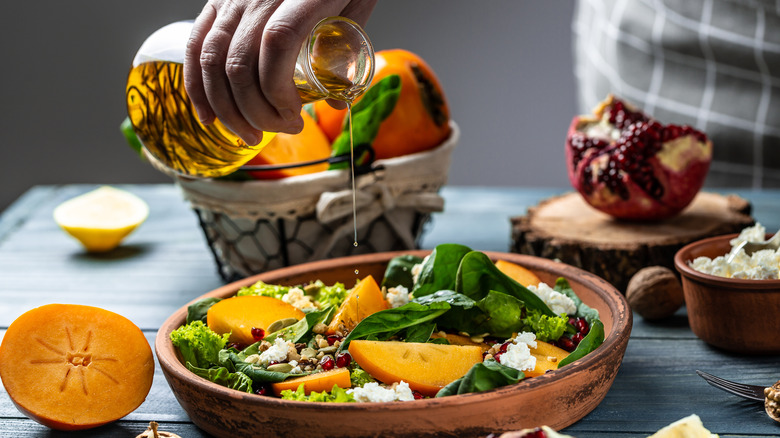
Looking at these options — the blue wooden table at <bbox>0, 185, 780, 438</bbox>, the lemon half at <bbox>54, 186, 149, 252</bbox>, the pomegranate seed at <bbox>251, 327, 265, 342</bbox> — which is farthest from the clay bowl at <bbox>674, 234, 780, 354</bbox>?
the lemon half at <bbox>54, 186, 149, 252</bbox>

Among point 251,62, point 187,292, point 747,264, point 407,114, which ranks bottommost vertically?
point 187,292

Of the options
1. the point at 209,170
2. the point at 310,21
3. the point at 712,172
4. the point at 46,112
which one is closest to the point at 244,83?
the point at 310,21

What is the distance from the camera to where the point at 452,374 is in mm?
865

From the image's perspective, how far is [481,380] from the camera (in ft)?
2.59

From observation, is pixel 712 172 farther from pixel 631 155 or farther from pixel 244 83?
pixel 244 83

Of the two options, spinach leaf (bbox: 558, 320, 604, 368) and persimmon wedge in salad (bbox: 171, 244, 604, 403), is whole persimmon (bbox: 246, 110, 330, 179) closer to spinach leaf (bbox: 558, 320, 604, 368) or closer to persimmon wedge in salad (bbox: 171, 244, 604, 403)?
persimmon wedge in salad (bbox: 171, 244, 604, 403)

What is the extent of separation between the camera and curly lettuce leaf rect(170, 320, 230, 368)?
935 millimetres

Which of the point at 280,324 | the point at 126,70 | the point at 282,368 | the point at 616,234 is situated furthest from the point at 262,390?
the point at 126,70

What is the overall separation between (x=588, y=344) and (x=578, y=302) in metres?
0.19

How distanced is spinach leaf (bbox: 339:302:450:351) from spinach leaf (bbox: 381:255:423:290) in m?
0.19

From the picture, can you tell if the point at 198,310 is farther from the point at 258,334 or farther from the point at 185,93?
the point at 185,93

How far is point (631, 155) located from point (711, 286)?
0.45 m

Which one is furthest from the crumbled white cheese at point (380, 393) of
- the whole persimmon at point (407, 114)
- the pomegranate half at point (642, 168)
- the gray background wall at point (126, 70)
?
the gray background wall at point (126, 70)

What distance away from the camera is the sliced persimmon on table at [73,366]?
877 mm
